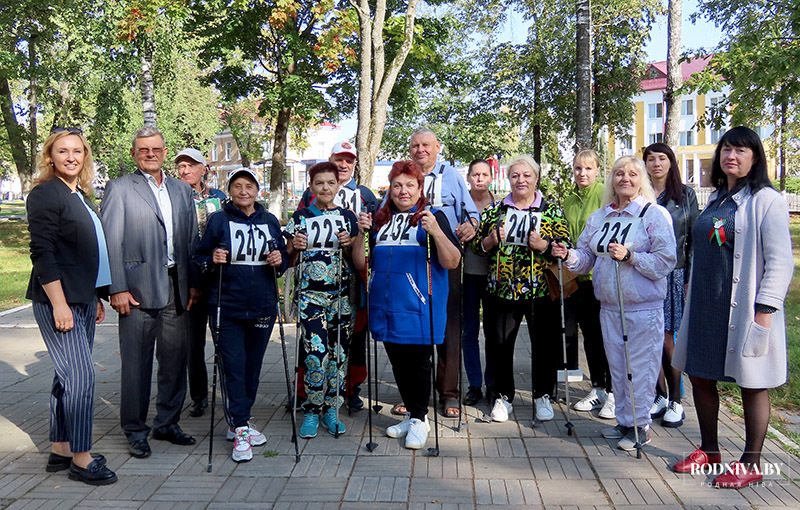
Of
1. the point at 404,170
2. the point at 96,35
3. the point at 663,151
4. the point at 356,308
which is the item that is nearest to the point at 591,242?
the point at 663,151

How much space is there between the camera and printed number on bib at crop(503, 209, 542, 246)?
4.79 metres

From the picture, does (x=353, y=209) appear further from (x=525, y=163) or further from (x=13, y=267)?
(x=13, y=267)

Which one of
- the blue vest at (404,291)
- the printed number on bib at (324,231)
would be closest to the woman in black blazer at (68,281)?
the printed number on bib at (324,231)

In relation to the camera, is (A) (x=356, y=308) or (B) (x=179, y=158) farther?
(B) (x=179, y=158)

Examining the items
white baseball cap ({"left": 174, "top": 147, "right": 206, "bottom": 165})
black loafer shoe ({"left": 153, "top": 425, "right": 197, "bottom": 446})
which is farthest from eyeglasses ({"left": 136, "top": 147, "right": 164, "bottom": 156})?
black loafer shoe ({"left": 153, "top": 425, "right": 197, "bottom": 446})

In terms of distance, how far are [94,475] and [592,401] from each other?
378 centimetres

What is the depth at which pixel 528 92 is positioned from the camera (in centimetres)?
2306

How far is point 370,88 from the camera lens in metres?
10.1

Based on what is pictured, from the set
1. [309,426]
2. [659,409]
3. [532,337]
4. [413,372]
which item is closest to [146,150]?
[309,426]

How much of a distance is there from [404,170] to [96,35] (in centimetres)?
1463

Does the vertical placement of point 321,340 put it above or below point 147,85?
below

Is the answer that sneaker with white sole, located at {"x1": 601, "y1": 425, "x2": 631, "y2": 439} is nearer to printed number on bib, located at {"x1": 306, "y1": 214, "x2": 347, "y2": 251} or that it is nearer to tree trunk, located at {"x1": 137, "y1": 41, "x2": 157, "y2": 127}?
printed number on bib, located at {"x1": 306, "y1": 214, "x2": 347, "y2": 251}

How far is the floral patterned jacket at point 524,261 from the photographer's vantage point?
15.9 feet

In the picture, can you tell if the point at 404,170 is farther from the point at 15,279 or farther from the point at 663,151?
the point at 15,279
